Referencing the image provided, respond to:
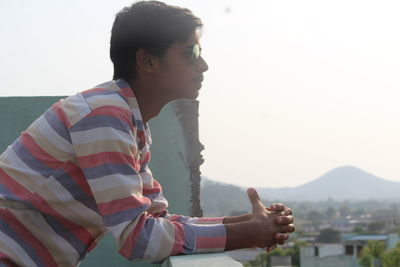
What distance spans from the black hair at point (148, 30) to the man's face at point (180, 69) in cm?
Answer: 2

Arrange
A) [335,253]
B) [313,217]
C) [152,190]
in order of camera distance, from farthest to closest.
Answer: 1. [313,217]
2. [335,253]
3. [152,190]

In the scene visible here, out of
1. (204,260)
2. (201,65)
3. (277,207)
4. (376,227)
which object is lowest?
(376,227)

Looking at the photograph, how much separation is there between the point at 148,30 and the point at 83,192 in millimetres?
411

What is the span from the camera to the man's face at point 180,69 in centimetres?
170

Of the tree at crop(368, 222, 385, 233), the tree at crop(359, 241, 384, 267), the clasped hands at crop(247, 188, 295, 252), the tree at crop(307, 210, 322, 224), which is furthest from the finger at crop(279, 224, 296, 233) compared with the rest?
the tree at crop(307, 210, 322, 224)

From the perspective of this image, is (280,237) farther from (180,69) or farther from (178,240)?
(180,69)

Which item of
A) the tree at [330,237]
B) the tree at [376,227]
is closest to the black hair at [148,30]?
the tree at [330,237]

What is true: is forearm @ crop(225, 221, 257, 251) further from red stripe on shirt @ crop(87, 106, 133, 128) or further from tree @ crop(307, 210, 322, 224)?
tree @ crop(307, 210, 322, 224)

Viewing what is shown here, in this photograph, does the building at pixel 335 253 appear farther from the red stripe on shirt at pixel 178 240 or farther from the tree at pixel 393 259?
the red stripe on shirt at pixel 178 240

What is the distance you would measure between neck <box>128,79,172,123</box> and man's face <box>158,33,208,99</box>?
20 mm

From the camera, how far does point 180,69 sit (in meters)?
1.72

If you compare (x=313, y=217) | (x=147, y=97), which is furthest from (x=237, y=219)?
(x=313, y=217)

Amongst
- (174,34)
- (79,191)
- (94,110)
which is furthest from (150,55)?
(79,191)

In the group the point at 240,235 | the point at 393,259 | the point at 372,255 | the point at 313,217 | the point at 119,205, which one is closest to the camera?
the point at 119,205
